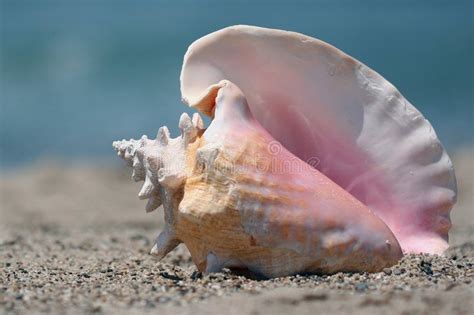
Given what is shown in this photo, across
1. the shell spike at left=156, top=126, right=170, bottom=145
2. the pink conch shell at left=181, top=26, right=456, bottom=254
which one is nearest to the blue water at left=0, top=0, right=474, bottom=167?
the pink conch shell at left=181, top=26, right=456, bottom=254

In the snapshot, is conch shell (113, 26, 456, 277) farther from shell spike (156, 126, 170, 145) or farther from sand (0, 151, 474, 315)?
sand (0, 151, 474, 315)

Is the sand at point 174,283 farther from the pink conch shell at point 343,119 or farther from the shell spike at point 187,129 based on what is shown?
Answer: the shell spike at point 187,129

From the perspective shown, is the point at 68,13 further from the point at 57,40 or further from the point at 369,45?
the point at 369,45

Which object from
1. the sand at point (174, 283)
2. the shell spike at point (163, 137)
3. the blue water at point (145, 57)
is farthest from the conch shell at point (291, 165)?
the blue water at point (145, 57)

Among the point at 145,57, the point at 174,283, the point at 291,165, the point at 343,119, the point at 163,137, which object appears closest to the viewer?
the point at 174,283

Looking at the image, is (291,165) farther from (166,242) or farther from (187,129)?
(166,242)

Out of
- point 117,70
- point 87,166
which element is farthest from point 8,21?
point 87,166

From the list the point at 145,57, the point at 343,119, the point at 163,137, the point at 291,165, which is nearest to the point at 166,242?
the point at 163,137
